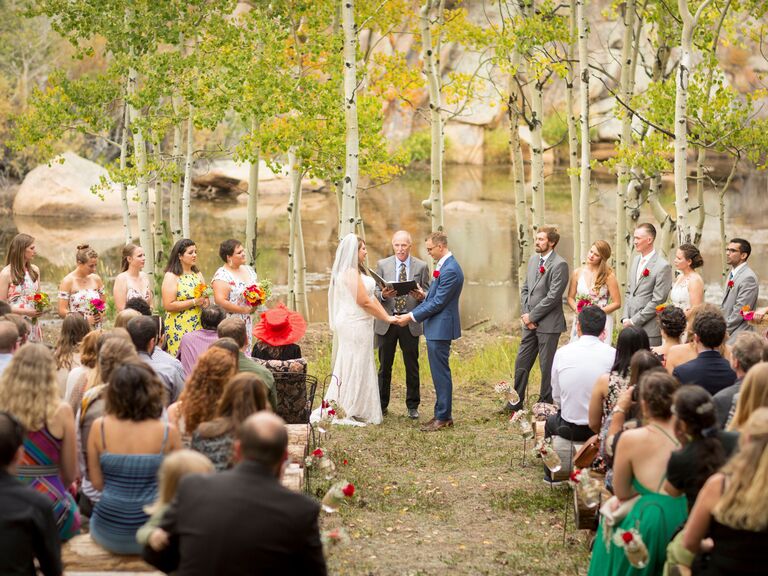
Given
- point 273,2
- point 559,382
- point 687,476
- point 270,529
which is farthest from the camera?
point 273,2

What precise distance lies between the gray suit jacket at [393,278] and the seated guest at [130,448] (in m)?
5.39

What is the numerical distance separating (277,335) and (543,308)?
3.05 meters

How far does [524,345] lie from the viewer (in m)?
10.8

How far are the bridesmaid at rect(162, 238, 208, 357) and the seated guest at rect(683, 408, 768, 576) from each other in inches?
251

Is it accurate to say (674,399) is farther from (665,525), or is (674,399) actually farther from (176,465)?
(176,465)

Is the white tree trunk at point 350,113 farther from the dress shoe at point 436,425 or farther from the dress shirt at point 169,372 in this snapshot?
the dress shirt at point 169,372

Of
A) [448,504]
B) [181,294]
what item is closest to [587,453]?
[448,504]

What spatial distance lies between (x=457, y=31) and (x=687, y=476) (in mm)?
14517

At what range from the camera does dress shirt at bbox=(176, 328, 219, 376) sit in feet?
27.8

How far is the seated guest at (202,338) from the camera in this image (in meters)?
8.36

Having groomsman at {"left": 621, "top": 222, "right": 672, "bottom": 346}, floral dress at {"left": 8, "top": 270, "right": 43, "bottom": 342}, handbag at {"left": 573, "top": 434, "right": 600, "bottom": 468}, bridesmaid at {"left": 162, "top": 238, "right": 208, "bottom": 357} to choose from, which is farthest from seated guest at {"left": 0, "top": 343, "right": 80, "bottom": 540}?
groomsman at {"left": 621, "top": 222, "right": 672, "bottom": 346}

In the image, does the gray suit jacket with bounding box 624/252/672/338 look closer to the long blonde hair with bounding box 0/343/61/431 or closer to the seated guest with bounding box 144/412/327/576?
the long blonde hair with bounding box 0/343/61/431

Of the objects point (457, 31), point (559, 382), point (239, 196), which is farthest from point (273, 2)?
point (239, 196)

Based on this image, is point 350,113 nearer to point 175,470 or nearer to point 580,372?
point 580,372
